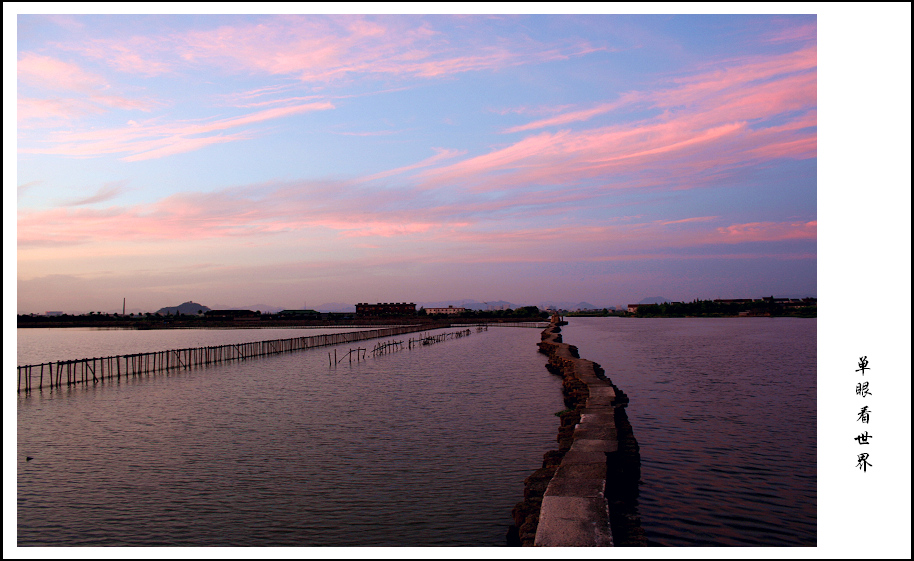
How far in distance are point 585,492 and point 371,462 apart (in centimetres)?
725

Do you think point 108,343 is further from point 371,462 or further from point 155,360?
point 371,462

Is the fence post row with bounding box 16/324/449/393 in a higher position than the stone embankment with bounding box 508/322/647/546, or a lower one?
lower

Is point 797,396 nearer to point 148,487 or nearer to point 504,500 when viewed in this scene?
point 504,500

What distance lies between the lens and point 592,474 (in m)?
12.5

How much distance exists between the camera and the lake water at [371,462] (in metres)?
11.9

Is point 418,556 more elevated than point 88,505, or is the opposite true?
point 418,556

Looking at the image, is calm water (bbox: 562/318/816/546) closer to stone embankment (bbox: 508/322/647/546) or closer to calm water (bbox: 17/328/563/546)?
stone embankment (bbox: 508/322/647/546)

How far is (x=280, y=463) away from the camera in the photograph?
16766mm

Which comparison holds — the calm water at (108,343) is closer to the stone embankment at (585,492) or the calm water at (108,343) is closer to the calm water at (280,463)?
the calm water at (280,463)

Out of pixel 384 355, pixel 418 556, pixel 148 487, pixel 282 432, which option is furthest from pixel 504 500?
pixel 384 355

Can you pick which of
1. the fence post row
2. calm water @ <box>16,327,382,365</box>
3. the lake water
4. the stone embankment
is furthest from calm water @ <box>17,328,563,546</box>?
calm water @ <box>16,327,382,365</box>

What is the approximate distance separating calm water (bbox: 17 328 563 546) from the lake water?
0.07 meters

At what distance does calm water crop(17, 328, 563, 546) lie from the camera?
11.9 metres

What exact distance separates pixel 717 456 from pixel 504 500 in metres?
7.49
